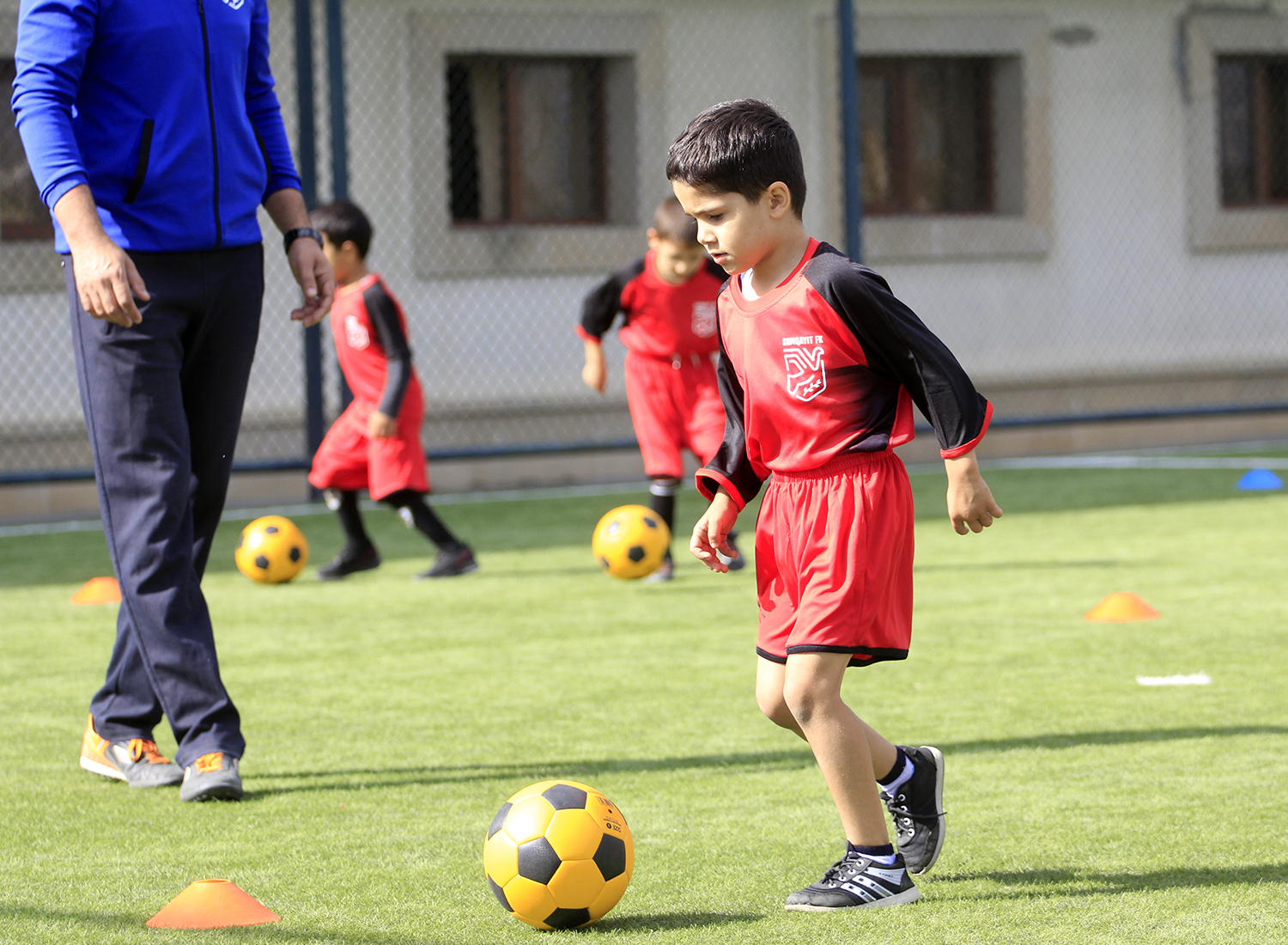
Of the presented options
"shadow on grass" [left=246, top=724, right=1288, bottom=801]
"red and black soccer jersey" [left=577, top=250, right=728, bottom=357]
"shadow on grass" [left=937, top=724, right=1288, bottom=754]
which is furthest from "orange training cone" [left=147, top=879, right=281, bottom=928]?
"red and black soccer jersey" [left=577, top=250, right=728, bottom=357]

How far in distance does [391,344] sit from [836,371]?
4.66 m

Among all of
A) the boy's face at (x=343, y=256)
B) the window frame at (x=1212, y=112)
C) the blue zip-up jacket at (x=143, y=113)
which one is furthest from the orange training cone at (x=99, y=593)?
the window frame at (x=1212, y=112)

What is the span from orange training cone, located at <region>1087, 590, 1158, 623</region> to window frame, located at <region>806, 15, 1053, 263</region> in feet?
24.5

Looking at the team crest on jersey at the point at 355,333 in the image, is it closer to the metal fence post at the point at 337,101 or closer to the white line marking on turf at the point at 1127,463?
the metal fence post at the point at 337,101

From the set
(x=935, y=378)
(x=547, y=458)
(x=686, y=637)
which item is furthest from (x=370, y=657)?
(x=547, y=458)

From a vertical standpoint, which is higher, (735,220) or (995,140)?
(995,140)

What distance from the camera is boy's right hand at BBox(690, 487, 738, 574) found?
11.0ft

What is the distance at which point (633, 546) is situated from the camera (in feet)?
24.0

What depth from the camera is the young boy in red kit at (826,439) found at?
311 centimetres

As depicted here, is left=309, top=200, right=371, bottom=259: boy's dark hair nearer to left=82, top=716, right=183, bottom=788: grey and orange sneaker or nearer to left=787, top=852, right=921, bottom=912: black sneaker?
left=82, top=716, right=183, bottom=788: grey and orange sneaker

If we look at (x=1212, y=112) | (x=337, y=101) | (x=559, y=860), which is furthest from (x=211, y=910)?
(x=1212, y=112)

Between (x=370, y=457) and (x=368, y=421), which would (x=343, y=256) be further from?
(x=370, y=457)

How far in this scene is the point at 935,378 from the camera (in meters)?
3.07

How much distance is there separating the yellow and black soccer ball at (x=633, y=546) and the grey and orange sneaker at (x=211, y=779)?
3433 mm
